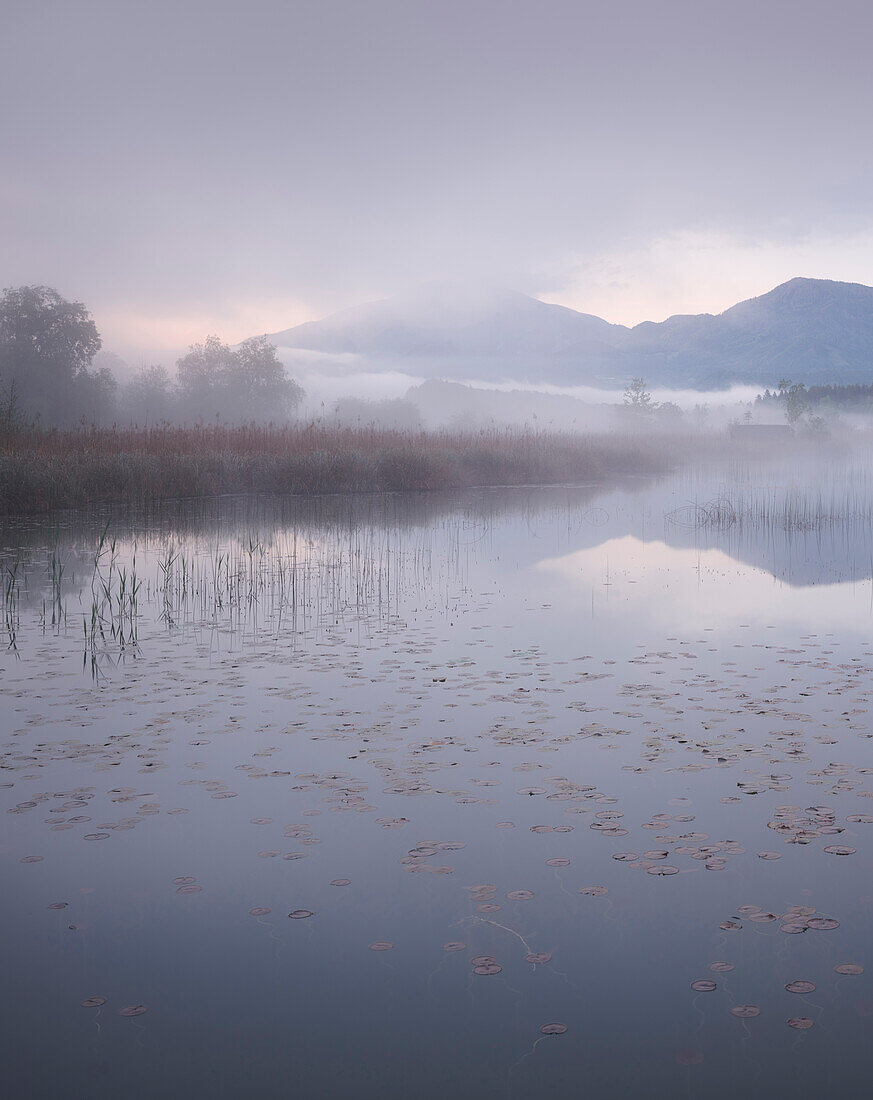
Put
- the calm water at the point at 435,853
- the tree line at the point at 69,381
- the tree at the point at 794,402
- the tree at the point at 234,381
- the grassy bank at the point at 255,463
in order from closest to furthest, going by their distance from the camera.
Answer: the calm water at the point at 435,853, the grassy bank at the point at 255,463, the tree line at the point at 69,381, the tree at the point at 234,381, the tree at the point at 794,402

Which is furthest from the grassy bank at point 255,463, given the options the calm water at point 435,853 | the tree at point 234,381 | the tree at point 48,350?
the tree at point 234,381

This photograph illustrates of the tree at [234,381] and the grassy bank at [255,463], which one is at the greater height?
the tree at [234,381]

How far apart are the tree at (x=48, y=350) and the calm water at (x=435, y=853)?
48.7 metres

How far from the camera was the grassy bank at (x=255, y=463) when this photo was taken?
24.3 metres

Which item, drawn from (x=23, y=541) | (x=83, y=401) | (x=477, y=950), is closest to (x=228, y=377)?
(x=83, y=401)

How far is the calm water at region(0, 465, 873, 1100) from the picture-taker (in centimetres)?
333

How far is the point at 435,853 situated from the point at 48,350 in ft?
193

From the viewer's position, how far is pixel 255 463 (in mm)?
29594

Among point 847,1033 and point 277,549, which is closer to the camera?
point 847,1033

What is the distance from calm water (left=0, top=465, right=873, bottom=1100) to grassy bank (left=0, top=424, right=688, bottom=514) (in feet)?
47.5

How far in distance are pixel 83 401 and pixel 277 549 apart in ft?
147

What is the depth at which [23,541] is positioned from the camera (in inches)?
690

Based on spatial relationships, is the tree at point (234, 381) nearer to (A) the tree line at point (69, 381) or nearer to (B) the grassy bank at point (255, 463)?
(A) the tree line at point (69, 381)

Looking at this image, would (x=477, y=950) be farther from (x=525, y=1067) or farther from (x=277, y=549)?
(x=277, y=549)
